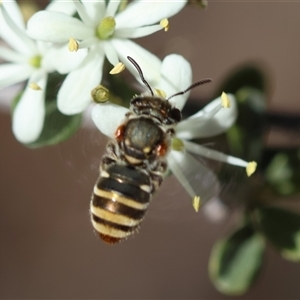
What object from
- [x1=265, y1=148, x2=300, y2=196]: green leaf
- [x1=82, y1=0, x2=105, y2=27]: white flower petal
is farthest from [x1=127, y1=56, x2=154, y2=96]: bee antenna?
[x1=265, y1=148, x2=300, y2=196]: green leaf

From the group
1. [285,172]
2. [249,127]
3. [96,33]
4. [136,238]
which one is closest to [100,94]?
[96,33]

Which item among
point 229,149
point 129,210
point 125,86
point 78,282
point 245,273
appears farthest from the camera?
point 78,282

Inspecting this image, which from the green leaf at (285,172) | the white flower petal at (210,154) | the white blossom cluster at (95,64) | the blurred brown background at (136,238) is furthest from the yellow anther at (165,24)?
the blurred brown background at (136,238)

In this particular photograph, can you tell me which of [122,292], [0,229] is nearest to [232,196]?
[122,292]

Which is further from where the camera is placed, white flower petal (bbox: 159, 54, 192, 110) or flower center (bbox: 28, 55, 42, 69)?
flower center (bbox: 28, 55, 42, 69)

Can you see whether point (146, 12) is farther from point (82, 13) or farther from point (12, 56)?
point (12, 56)

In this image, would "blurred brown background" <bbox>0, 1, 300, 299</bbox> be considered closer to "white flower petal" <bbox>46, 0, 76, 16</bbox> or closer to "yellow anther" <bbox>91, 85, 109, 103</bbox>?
"white flower petal" <bbox>46, 0, 76, 16</bbox>

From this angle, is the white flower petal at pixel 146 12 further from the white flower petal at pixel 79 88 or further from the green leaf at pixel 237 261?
the green leaf at pixel 237 261

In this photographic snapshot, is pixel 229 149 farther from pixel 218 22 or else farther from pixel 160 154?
pixel 218 22
